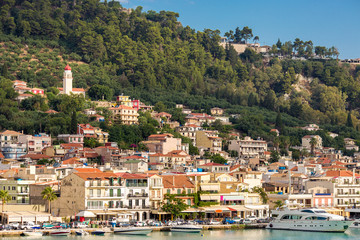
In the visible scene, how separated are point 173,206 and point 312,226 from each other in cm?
1222

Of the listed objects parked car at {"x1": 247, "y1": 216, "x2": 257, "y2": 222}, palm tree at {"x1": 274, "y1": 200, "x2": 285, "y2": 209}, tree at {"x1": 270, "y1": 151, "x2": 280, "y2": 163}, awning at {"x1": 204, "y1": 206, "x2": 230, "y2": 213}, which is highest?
tree at {"x1": 270, "y1": 151, "x2": 280, "y2": 163}

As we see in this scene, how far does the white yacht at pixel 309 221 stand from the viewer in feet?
213

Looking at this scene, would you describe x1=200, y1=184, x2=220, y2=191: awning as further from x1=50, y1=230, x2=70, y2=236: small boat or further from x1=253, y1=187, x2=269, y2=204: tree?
x1=50, y1=230, x2=70, y2=236: small boat

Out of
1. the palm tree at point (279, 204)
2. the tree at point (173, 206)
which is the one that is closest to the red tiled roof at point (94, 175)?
the tree at point (173, 206)

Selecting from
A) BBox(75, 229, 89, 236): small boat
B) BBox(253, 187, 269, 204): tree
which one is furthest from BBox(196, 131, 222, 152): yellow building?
BBox(75, 229, 89, 236): small boat

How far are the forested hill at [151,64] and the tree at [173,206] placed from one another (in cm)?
6235

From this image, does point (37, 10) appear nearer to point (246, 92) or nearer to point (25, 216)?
point (246, 92)

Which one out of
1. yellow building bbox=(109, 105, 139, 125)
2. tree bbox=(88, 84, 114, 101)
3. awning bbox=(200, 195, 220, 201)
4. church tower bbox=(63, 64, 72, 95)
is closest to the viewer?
awning bbox=(200, 195, 220, 201)

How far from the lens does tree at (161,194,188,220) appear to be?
63625 millimetres

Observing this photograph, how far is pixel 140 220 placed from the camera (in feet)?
208

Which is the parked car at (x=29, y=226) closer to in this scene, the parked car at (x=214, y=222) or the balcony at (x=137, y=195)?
the balcony at (x=137, y=195)

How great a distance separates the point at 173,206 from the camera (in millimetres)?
63656

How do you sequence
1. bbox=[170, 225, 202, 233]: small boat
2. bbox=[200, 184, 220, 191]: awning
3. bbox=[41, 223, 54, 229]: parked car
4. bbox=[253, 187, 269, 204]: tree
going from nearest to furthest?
bbox=[41, 223, 54, 229]: parked car < bbox=[170, 225, 202, 233]: small boat < bbox=[200, 184, 220, 191]: awning < bbox=[253, 187, 269, 204]: tree

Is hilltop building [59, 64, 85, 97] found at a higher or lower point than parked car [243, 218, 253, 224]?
higher
